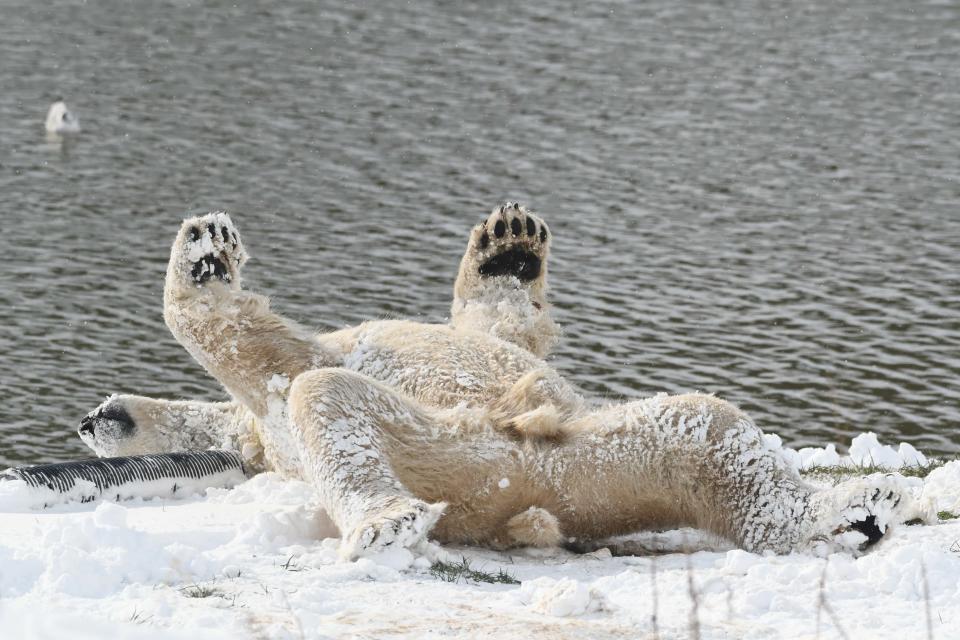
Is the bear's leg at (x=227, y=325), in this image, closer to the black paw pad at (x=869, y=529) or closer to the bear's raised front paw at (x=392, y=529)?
the bear's raised front paw at (x=392, y=529)

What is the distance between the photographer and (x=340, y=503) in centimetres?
561

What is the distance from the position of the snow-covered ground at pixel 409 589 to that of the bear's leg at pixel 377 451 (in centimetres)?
24

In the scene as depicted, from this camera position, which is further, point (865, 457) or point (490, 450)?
→ point (865, 457)

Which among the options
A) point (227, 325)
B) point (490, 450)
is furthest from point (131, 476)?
point (490, 450)

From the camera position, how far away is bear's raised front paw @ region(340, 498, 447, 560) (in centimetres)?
527

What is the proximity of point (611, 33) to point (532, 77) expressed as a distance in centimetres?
347

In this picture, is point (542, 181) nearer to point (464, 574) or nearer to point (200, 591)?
point (464, 574)

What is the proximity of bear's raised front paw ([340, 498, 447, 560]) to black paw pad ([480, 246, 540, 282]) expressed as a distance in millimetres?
2670

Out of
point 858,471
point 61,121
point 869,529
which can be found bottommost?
point 858,471

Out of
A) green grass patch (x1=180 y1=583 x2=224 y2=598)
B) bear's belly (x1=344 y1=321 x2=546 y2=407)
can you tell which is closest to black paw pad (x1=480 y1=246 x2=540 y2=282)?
bear's belly (x1=344 y1=321 x2=546 y2=407)

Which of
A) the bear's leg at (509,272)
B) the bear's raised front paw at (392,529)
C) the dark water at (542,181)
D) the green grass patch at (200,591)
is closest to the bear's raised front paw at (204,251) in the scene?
the bear's leg at (509,272)

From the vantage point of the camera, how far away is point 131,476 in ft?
23.0

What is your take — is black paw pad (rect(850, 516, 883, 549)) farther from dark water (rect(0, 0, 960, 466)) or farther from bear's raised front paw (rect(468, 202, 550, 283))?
dark water (rect(0, 0, 960, 466))

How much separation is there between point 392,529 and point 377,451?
54 centimetres
